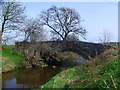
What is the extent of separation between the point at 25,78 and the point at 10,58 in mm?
5912

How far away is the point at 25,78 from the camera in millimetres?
19859

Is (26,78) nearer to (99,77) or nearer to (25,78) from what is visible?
(25,78)

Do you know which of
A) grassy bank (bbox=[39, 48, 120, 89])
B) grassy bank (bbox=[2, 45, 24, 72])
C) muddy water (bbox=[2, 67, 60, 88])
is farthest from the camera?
grassy bank (bbox=[2, 45, 24, 72])

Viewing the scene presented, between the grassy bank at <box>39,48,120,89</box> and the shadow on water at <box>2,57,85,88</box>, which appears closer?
the grassy bank at <box>39,48,120,89</box>

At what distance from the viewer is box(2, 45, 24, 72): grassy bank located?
23334 mm

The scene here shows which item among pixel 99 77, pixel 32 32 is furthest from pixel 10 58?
pixel 99 77

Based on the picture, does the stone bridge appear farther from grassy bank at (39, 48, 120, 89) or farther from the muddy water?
grassy bank at (39, 48, 120, 89)

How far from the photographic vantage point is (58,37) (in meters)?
32.8

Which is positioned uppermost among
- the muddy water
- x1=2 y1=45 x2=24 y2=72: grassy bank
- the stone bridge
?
the stone bridge

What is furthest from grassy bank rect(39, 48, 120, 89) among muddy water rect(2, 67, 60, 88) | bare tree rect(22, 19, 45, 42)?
bare tree rect(22, 19, 45, 42)

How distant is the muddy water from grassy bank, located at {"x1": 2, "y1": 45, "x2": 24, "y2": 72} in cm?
100

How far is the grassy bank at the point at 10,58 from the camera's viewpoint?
23334 mm

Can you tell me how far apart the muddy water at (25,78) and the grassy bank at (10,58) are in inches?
39.3

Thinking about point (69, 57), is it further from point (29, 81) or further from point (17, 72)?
point (29, 81)
